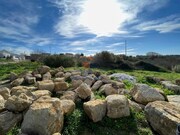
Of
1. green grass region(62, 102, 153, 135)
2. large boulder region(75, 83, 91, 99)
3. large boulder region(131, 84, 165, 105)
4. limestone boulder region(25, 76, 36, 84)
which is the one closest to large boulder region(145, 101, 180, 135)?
green grass region(62, 102, 153, 135)

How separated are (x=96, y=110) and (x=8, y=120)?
66.4 inches

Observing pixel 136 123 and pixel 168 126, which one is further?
pixel 136 123

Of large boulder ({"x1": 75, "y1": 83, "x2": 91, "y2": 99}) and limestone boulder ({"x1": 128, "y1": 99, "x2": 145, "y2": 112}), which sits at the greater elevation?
large boulder ({"x1": 75, "y1": 83, "x2": 91, "y2": 99})

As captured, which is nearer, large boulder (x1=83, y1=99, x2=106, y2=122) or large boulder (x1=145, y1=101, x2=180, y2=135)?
large boulder (x1=145, y1=101, x2=180, y2=135)

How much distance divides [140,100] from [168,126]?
51.5 inches

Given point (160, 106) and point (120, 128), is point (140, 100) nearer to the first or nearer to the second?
point (160, 106)

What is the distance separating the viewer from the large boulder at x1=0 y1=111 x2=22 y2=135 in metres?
3.98

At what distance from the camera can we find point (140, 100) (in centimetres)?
509

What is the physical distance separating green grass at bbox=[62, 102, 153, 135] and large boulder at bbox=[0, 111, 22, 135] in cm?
95

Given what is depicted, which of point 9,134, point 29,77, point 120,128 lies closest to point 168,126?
point 120,128

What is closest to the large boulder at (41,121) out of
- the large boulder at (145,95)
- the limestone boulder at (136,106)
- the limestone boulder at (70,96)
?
the limestone boulder at (70,96)

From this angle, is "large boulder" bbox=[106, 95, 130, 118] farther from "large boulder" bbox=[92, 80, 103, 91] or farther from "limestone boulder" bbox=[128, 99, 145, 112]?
"large boulder" bbox=[92, 80, 103, 91]

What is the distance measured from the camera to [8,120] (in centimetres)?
407

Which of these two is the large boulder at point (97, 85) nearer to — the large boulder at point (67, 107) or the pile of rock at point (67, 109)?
the pile of rock at point (67, 109)
